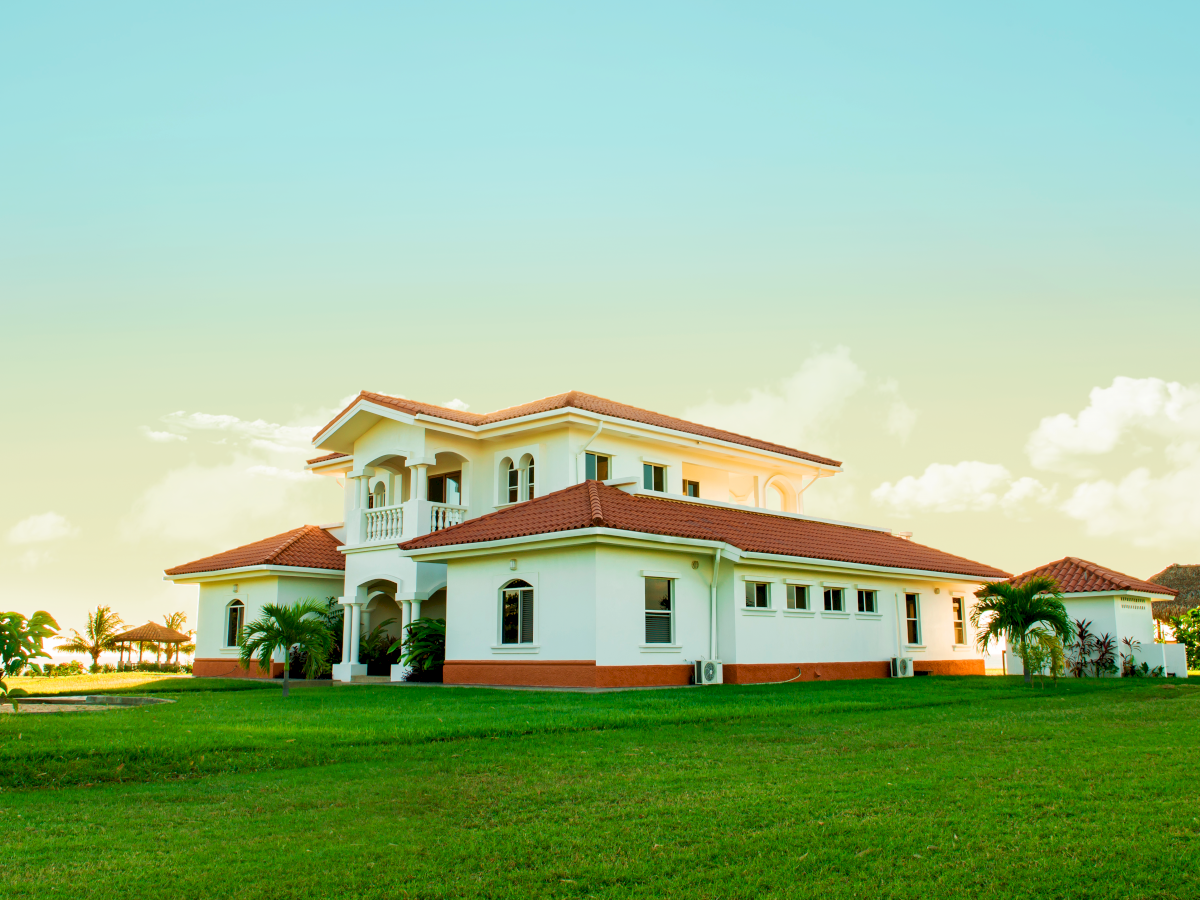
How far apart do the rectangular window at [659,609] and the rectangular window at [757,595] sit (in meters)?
2.20

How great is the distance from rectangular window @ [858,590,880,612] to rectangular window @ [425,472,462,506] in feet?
34.5

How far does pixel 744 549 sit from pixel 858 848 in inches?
585

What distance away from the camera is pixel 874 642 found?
2452cm

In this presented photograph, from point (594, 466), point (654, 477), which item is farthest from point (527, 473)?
point (654, 477)

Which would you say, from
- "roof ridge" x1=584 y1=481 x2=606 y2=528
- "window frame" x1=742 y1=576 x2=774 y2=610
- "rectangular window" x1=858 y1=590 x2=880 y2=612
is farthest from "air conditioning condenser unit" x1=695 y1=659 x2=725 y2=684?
"rectangular window" x1=858 y1=590 x2=880 y2=612

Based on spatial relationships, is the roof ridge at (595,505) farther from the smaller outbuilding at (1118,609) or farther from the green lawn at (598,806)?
the smaller outbuilding at (1118,609)

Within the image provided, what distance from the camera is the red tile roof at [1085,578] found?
2812 centimetres

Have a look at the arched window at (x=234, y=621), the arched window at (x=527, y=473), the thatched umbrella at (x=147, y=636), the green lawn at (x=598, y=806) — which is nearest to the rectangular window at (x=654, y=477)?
the arched window at (x=527, y=473)

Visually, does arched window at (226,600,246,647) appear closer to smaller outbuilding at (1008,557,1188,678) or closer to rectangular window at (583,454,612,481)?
rectangular window at (583,454,612,481)

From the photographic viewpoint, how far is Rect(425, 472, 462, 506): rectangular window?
25.8 metres

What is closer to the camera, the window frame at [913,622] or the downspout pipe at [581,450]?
the downspout pipe at [581,450]

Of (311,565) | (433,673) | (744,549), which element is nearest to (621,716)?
(744,549)

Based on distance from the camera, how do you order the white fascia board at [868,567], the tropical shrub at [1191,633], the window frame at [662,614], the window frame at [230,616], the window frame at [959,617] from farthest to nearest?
1. the tropical shrub at [1191,633]
2. the window frame at [230,616]
3. the window frame at [959,617]
4. the white fascia board at [868,567]
5. the window frame at [662,614]

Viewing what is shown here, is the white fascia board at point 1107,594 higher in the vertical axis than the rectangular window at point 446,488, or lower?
lower
